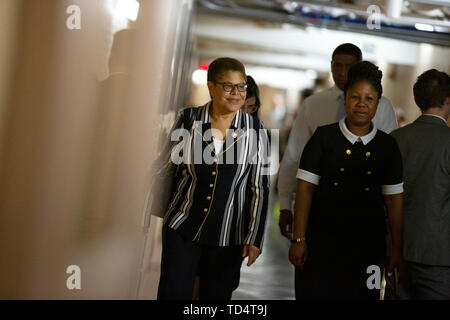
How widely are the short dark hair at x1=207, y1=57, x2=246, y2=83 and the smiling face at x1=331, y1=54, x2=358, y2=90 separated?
0.70 meters

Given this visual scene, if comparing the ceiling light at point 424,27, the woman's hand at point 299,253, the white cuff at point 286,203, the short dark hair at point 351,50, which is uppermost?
the ceiling light at point 424,27

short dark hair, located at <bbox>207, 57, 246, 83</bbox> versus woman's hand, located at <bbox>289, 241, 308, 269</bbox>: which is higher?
short dark hair, located at <bbox>207, 57, 246, 83</bbox>

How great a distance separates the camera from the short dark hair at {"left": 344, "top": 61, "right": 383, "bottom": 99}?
2959 mm

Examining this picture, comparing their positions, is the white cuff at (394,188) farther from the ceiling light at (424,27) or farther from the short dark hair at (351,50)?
the ceiling light at (424,27)

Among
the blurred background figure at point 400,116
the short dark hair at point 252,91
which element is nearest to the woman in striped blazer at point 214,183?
the short dark hair at point 252,91

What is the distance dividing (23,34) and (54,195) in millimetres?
688

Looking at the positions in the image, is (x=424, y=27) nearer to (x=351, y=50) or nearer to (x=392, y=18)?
(x=392, y=18)

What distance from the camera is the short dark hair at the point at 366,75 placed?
2.96 m

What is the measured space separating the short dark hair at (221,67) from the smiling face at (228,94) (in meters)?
0.01

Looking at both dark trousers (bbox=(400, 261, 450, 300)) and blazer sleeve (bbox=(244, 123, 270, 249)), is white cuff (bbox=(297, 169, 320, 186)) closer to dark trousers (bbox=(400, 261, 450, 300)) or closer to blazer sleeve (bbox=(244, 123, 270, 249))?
blazer sleeve (bbox=(244, 123, 270, 249))

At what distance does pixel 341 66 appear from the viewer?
10.9ft

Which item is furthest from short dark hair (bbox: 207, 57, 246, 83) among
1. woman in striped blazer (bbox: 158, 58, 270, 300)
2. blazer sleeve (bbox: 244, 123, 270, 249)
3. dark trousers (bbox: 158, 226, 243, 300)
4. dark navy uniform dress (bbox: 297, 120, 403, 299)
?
dark trousers (bbox: 158, 226, 243, 300)

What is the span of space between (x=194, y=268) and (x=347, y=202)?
697 millimetres
